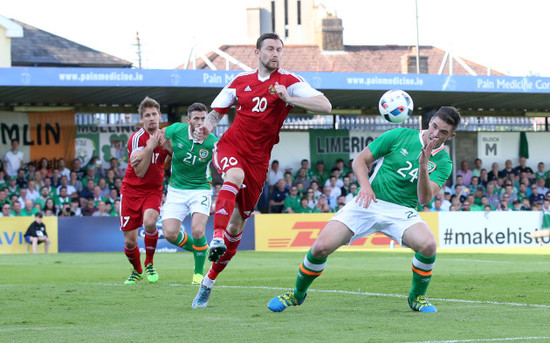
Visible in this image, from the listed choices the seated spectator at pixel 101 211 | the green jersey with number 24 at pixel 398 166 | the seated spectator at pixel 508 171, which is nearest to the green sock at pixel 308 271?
the green jersey with number 24 at pixel 398 166

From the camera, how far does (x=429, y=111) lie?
32.9 metres

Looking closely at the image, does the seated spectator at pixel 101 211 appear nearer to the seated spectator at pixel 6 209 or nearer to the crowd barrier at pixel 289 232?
the crowd barrier at pixel 289 232

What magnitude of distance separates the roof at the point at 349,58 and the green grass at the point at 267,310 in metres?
42.1

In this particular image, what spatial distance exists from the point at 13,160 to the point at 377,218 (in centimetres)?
2126

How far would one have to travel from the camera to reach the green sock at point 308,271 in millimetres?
8516

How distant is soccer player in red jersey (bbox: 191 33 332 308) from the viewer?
885 centimetres

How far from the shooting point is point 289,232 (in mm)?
25891

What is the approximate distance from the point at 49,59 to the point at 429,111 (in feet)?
80.2

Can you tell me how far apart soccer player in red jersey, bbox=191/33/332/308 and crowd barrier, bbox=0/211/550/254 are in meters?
15.5

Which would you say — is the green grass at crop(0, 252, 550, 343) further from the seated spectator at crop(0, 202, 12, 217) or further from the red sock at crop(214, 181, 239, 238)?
the seated spectator at crop(0, 202, 12, 217)

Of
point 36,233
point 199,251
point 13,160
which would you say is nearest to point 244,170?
point 199,251

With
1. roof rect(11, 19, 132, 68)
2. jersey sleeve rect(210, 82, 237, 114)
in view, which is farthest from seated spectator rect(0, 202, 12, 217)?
roof rect(11, 19, 132, 68)

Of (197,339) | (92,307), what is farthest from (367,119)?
(197,339)

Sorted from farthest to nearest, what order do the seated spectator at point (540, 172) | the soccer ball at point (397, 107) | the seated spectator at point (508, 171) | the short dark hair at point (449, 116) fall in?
1. the seated spectator at point (540, 172)
2. the seated spectator at point (508, 171)
3. the soccer ball at point (397, 107)
4. the short dark hair at point (449, 116)
